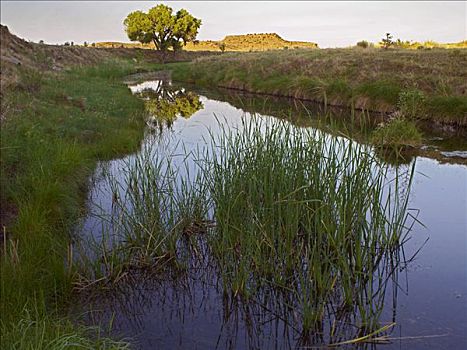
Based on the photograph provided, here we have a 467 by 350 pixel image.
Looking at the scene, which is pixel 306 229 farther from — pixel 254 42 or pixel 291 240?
pixel 254 42

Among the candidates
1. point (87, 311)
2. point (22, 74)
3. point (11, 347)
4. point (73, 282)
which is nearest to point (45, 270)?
point (73, 282)

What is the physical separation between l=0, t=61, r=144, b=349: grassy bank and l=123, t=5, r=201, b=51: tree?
54.4m

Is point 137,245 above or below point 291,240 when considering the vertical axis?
below

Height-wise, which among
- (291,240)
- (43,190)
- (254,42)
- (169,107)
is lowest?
(291,240)

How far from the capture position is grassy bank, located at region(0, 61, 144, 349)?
13.6 feet

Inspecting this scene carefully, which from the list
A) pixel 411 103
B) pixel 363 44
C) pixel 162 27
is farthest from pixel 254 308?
pixel 162 27

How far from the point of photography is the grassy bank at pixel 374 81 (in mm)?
15802

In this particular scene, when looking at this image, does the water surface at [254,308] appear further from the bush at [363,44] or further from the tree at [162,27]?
the tree at [162,27]

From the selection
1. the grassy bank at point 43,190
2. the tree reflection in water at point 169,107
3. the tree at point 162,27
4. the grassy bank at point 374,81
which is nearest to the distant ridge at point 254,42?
the tree at point 162,27

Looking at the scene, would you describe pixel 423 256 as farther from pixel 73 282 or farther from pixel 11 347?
pixel 11 347

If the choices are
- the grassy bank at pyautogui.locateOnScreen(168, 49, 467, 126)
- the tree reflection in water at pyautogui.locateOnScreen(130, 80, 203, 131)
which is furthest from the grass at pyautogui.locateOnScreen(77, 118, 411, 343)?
the tree reflection in water at pyautogui.locateOnScreen(130, 80, 203, 131)

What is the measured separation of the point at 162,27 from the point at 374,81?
52.7 m

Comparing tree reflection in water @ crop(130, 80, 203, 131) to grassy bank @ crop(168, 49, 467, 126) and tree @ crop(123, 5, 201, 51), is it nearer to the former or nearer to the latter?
grassy bank @ crop(168, 49, 467, 126)

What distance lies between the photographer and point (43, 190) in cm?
671
